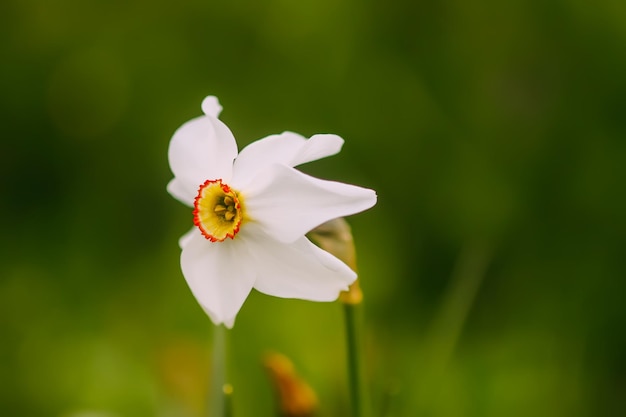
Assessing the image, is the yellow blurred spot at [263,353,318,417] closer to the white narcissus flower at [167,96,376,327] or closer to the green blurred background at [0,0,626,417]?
the white narcissus flower at [167,96,376,327]

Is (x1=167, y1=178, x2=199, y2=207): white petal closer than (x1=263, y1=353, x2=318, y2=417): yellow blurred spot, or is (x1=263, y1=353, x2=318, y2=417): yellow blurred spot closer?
(x1=167, y1=178, x2=199, y2=207): white petal

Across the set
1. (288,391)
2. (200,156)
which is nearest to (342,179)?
(288,391)

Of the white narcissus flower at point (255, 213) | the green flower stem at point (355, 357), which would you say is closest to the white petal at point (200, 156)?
the white narcissus flower at point (255, 213)

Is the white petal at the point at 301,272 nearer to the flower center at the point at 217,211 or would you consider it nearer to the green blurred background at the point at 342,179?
the flower center at the point at 217,211

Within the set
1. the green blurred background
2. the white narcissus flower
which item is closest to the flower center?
the white narcissus flower

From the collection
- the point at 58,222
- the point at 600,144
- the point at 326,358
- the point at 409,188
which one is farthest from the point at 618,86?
the point at 58,222

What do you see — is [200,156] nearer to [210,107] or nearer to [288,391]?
[210,107]

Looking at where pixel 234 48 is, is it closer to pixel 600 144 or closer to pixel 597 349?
pixel 600 144
